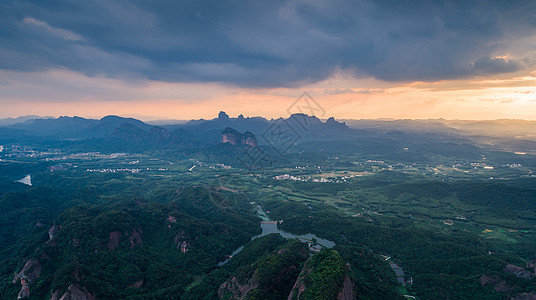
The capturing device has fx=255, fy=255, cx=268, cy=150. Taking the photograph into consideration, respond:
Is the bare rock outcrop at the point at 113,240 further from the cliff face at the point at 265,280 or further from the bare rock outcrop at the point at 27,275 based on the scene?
the cliff face at the point at 265,280

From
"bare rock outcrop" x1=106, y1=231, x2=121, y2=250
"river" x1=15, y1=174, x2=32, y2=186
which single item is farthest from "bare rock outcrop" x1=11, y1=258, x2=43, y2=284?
"river" x1=15, y1=174, x2=32, y2=186

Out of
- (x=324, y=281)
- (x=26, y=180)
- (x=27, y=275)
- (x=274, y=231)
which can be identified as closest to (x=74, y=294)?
(x=27, y=275)

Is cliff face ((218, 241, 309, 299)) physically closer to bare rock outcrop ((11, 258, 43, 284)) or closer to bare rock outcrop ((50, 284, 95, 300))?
bare rock outcrop ((50, 284, 95, 300))

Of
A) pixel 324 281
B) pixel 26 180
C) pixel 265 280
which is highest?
pixel 324 281

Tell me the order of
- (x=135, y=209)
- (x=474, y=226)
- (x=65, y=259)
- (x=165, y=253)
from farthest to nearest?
(x=474, y=226) < (x=135, y=209) < (x=165, y=253) < (x=65, y=259)

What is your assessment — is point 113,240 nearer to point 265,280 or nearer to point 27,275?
point 27,275

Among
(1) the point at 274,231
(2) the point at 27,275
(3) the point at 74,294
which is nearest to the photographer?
(3) the point at 74,294

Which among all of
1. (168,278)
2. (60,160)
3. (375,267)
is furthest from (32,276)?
(60,160)

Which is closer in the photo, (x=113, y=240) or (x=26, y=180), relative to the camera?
(x=113, y=240)

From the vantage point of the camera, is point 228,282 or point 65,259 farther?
point 65,259

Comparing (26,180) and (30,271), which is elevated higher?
(30,271)

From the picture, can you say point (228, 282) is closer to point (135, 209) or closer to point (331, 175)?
point (135, 209)
